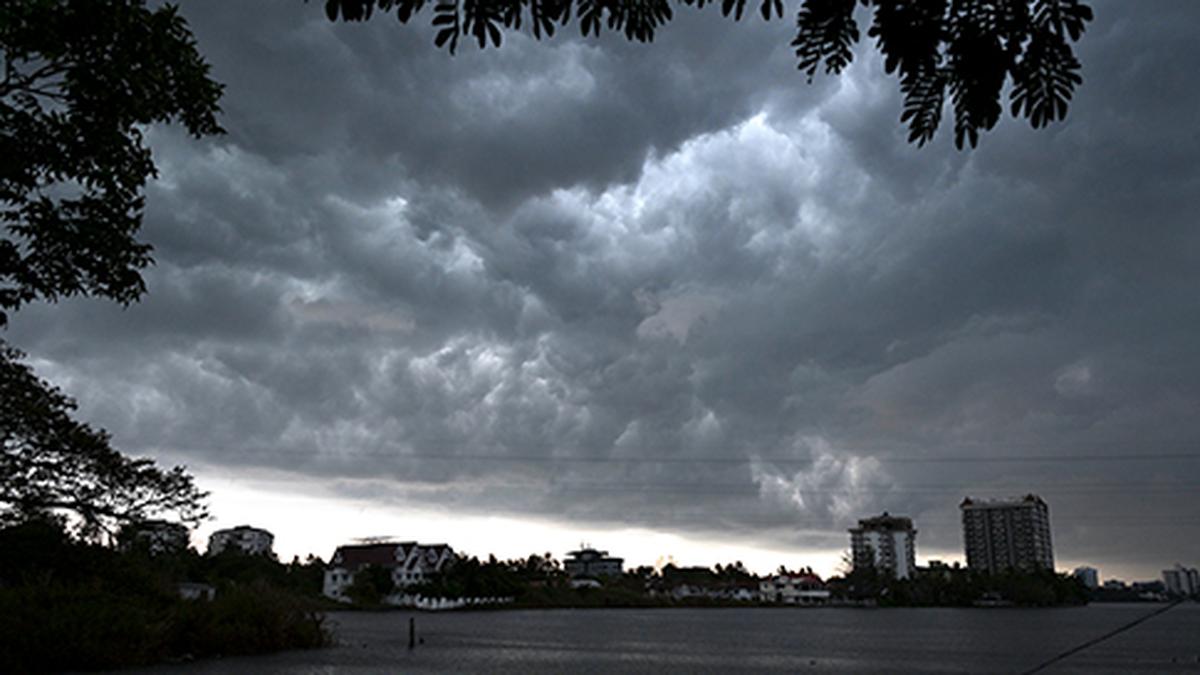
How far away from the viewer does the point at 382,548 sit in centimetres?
16338

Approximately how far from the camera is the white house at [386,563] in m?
158

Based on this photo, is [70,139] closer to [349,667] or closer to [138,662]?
[138,662]

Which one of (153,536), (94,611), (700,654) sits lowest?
(700,654)

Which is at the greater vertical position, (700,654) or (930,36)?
(930,36)

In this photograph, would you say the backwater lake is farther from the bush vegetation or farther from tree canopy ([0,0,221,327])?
tree canopy ([0,0,221,327])

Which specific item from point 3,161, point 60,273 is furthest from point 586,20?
point 60,273

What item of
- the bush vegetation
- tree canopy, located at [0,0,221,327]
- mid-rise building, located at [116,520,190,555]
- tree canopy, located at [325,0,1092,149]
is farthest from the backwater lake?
tree canopy, located at [325,0,1092,149]

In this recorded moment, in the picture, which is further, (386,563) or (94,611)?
(386,563)

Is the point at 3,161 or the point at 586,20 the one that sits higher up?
the point at 3,161

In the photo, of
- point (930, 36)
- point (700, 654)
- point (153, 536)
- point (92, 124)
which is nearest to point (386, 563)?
point (700, 654)

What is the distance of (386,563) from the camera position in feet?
522

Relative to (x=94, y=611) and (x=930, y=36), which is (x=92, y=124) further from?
(x=94, y=611)

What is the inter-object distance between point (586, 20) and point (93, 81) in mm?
12705

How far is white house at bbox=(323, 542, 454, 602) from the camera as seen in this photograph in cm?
15762
